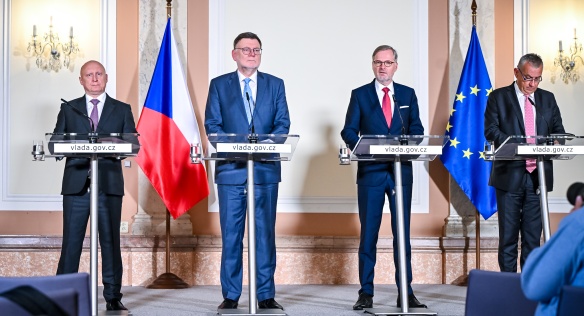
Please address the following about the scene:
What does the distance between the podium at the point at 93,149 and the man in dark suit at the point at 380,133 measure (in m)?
1.63

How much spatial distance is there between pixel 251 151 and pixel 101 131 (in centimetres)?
138

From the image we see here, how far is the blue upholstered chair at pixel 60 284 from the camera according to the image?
279cm

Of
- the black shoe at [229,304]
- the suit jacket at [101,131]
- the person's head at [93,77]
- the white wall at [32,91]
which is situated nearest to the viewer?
the black shoe at [229,304]

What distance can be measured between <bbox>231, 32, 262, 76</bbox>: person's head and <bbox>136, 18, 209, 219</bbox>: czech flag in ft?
5.10

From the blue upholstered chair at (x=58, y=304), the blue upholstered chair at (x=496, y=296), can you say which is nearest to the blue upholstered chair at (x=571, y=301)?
the blue upholstered chair at (x=496, y=296)

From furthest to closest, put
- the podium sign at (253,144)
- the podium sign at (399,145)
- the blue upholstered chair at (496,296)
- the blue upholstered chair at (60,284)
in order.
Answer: the podium sign at (399,145)
the podium sign at (253,144)
the blue upholstered chair at (496,296)
the blue upholstered chair at (60,284)

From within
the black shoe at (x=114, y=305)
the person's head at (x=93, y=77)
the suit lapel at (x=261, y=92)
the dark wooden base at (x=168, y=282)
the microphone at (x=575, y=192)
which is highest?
the person's head at (x=93, y=77)

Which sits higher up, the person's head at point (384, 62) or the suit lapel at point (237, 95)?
the person's head at point (384, 62)

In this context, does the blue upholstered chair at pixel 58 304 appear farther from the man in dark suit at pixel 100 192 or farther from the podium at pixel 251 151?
the man in dark suit at pixel 100 192

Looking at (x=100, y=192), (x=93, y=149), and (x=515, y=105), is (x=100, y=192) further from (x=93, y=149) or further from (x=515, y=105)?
(x=515, y=105)

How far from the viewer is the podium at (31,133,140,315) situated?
510cm

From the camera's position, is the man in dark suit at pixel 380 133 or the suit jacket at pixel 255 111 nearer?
the suit jacket at pixel 255 111

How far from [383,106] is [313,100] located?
1695 mm

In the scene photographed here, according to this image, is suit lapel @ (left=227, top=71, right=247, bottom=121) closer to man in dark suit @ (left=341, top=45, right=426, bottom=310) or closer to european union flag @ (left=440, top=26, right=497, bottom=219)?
man in dark suit @ (left=341, top=45, right=426, bottom=310)
